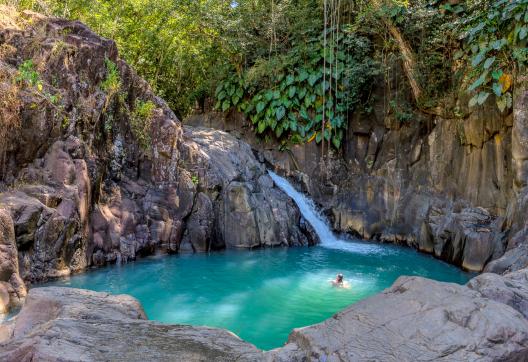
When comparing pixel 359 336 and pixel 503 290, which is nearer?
pixel 359 336

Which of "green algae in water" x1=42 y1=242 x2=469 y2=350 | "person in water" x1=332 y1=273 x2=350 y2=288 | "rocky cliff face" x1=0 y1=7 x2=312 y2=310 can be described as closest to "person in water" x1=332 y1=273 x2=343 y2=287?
"person in water" x1=332 y1=273 x2=350 y2=288

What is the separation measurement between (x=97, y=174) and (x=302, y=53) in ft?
26.7

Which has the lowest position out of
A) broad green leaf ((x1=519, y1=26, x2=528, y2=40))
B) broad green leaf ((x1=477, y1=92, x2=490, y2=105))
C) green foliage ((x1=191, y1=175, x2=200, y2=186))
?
green foliage ((x1=191, y1=175, x2=200, y2=186))

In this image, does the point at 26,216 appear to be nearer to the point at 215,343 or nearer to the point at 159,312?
the point at 159,312

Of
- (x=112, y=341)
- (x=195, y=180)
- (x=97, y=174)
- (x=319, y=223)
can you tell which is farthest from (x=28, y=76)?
(x=319, y=223)

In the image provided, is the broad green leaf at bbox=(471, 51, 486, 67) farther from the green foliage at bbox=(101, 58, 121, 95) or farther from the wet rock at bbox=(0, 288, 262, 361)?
the wet rock at bbox=(0, 288, 262, 361)

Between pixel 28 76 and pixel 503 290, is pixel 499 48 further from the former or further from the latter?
pixel 28 76

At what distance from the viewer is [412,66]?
39.2 feet

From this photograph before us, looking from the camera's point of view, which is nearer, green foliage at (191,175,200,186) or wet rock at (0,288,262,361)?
wet rock at (0,288,262,361)

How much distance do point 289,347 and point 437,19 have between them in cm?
1118

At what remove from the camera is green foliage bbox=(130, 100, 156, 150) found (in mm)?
10656

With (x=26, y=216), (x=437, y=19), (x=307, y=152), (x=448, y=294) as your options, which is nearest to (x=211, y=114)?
→ (x=307, y=152)

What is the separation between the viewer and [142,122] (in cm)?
1080

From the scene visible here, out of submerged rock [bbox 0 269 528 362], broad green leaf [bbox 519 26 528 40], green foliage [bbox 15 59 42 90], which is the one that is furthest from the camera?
broad green leaf [bbox 519 26 528 40]
